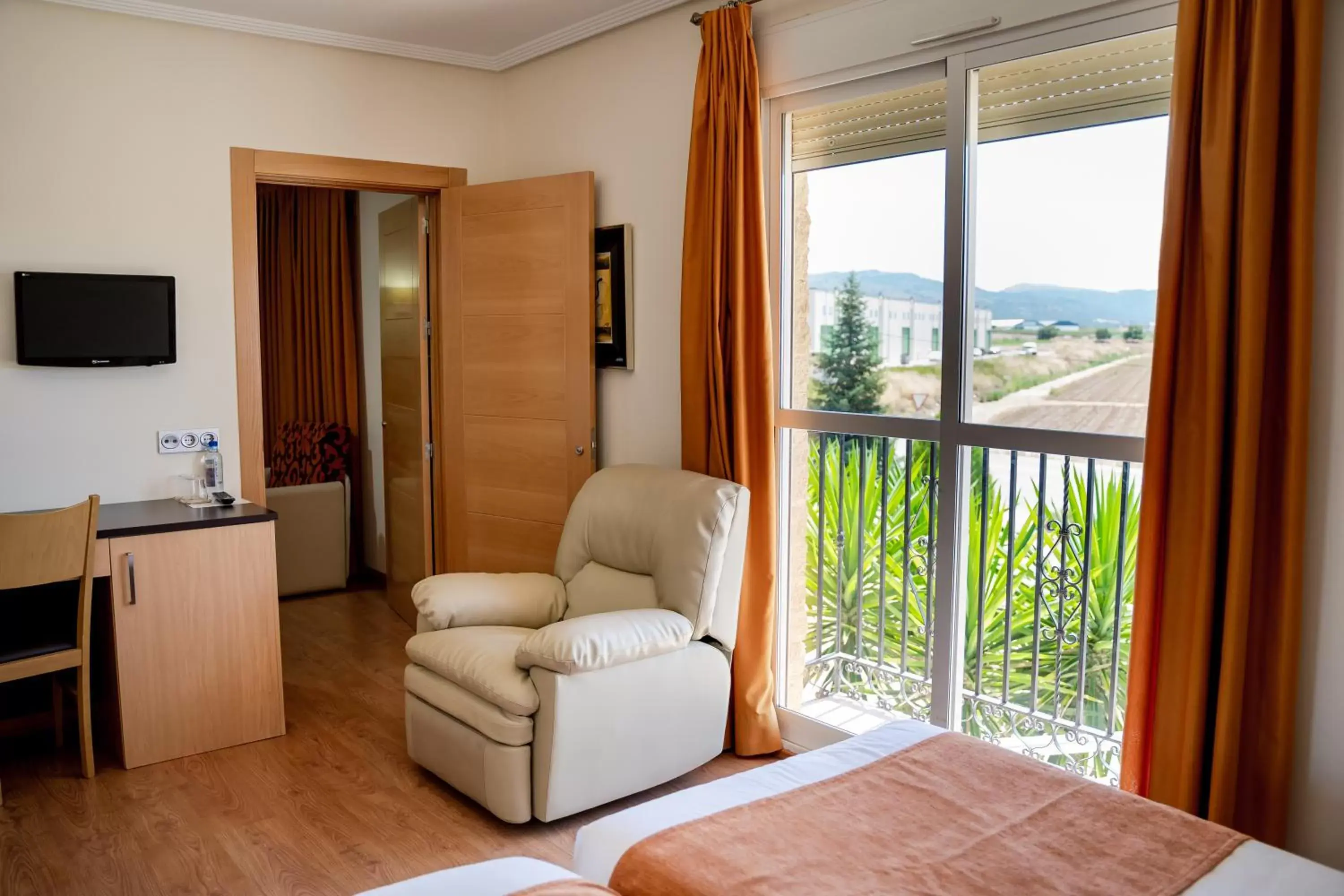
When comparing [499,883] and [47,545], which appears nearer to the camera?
[499,883]

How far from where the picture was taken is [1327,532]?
7.27 ft

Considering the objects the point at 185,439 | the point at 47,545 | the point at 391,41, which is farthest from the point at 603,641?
the point at 391,41

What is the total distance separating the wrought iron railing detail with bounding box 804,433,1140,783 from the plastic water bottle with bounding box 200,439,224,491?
7.32 feet

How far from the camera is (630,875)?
1.75 meters

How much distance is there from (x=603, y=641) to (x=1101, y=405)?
148 centimetres

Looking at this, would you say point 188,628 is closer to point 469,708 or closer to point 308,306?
point 469,708

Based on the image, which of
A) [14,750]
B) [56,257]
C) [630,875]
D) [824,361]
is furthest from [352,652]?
[630,875]

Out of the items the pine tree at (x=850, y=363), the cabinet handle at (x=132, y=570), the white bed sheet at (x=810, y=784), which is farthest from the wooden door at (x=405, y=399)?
the white bed sheet at (x=810, y=784)

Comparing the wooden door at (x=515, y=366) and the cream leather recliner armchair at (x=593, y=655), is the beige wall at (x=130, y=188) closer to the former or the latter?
the wooden door at (x=515, y=366)

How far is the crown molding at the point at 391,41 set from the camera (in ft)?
12.1

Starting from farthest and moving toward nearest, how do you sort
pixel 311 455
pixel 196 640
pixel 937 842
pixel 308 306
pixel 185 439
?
pixel 308 306 < pixel 311 455 < pixel 185 439 < pixel 196 640 < pixel 937 842

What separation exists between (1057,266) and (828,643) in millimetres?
1479

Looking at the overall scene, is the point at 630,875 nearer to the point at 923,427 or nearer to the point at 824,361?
the point at 923,427

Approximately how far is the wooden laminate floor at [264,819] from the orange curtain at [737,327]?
0.37 meters
